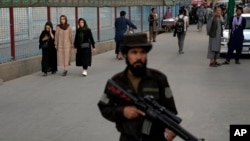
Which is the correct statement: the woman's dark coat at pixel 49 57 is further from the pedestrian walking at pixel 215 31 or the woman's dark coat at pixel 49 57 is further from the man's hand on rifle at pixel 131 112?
the man's hand on rifle at pixel 131 112

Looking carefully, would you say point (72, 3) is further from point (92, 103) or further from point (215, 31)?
point (92, 103)

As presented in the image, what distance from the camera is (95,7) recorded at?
20094 millimetres

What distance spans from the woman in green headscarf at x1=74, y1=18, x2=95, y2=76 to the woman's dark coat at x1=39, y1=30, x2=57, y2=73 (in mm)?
660

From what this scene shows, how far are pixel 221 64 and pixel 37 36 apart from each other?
5.38 m

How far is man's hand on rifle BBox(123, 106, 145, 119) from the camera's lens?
10.8ft

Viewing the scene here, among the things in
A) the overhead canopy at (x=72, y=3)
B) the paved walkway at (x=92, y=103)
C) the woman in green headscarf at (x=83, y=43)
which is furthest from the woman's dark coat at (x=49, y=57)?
the overhead canopy at (x=72, y=3)

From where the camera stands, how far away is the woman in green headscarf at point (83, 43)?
42.1 feet

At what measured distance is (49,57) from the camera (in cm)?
1319

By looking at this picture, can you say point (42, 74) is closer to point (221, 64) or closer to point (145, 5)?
point (221, 64)

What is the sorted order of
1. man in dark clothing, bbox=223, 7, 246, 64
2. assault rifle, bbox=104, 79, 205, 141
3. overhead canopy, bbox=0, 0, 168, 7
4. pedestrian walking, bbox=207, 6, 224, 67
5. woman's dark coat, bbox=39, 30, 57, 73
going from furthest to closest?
1. man in dark clothing, bbox=223, 7, 246, 64
2. pedestrian walking, bbox=207, 6, 224, 67
3. woman's dark coat, bbox=39, 30, 57, 73
4. overhead canopy, bbox=0, 0, 168, 7
5. assault rifle, bbox=104, 79, 205, 141

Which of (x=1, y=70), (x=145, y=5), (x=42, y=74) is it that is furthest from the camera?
(x=145, y=5)

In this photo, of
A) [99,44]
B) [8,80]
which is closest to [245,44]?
[99,44]

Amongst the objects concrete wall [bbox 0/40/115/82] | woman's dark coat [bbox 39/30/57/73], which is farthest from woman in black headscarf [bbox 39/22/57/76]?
concrete wall [bbox 0/40/115/82]

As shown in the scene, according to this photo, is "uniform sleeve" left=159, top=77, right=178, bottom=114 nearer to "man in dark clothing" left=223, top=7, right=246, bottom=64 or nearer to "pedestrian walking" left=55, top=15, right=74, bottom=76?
"pedestrian walking" left=55, top=15, right=74, bottom=76
